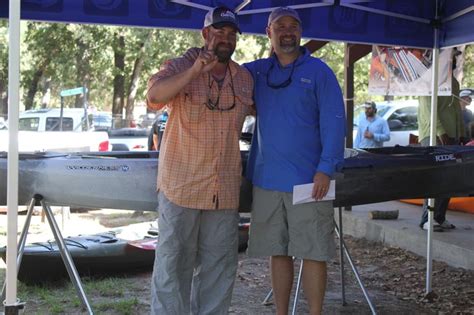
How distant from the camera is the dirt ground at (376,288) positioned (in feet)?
16.1

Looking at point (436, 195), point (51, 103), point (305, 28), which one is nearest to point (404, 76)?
point (305, 28)

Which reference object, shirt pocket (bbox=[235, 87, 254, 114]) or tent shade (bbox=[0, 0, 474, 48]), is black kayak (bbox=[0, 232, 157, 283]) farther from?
shirt pocket (bbox=[235, 87, 254, 114])

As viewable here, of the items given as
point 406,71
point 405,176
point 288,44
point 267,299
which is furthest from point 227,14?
point 406,71

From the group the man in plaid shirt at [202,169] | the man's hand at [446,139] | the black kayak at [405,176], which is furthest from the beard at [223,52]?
the man's hand at [446,139]

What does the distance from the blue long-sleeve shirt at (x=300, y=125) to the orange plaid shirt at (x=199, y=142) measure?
0.17 meters

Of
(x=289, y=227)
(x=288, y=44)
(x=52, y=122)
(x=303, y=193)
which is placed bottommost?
(x=289, y=227)

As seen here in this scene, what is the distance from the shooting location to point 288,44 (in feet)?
11.2

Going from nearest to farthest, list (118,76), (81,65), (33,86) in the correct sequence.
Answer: (118,76) → (81,65) → (33,86)

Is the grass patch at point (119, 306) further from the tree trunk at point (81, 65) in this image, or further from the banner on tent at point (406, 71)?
the tree trunk at point (81, 65)

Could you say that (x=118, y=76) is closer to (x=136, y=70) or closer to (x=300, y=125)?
(x=136, y=70)

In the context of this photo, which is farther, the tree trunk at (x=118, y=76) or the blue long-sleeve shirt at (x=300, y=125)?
the tree trunk at (x=118, y=76)

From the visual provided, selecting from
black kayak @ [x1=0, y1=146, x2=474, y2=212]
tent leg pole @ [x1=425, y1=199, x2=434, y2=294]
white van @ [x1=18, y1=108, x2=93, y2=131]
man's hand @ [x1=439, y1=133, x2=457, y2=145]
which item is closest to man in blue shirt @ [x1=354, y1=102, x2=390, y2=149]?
man's hand @ [x1=439, y1=133, x2=457, y2=145]

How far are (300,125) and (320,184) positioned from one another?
0.32 m

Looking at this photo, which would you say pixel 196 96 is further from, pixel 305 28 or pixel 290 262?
pixel 305 28
